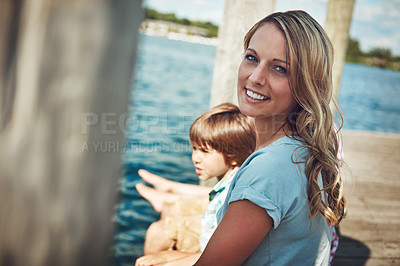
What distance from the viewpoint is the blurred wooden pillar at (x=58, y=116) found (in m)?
0.54

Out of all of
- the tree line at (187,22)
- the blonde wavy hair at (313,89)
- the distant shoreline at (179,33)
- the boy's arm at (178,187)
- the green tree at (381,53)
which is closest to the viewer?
the blonde wavy hair at (313,89)

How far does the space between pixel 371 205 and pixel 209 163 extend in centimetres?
206

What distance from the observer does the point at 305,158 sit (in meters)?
1.30

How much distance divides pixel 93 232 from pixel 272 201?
2.09 feet

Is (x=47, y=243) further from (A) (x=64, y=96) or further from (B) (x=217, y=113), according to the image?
(B) (x=217, y=113)

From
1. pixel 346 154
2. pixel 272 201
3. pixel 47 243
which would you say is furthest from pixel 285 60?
pixel 346 154

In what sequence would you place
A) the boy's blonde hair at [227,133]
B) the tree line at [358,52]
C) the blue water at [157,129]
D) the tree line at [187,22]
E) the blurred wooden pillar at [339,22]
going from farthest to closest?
the tree line at [358,52], the tree line at [187,22], the blue water at [157,129], the blurred wooden pillar at [339,22], the boy's blonde hair at [227,133]

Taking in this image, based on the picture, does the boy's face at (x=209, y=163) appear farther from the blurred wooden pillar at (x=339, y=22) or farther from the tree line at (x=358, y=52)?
the tree line at (x=358, y=52)

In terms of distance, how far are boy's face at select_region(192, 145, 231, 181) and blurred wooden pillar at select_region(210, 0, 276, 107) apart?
0.41 metres

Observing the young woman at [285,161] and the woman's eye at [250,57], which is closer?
the young woman at [285,161]

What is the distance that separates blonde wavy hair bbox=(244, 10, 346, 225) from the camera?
1373 mm

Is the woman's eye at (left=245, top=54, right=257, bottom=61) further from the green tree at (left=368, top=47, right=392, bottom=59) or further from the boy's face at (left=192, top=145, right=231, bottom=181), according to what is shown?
the green tree at (left=368, top=47, right=392, bottom=59)

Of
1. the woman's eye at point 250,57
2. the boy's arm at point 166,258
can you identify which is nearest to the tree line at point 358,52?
the boy's arm at point 166,258

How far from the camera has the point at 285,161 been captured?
1231 millimetres
